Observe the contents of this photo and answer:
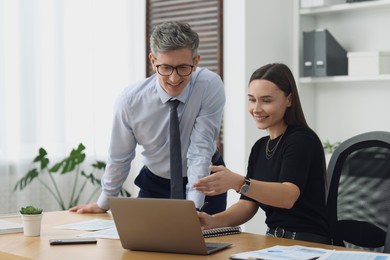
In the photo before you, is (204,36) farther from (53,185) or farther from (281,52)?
(53,185)

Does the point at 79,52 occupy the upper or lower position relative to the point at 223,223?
upper

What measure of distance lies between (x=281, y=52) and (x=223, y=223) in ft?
7.95

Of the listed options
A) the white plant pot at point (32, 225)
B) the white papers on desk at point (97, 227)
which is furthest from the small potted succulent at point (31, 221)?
the white papers on desk at point (97, 227)

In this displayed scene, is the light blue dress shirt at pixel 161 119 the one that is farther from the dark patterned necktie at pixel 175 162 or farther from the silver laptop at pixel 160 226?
the silver laptop at pixel 160 226

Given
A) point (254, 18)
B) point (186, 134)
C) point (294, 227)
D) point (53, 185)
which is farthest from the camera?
point (53, 185)

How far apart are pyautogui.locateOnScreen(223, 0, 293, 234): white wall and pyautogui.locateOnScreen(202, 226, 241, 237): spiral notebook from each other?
213cm

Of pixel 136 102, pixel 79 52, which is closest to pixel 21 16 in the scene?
pixel 79 52

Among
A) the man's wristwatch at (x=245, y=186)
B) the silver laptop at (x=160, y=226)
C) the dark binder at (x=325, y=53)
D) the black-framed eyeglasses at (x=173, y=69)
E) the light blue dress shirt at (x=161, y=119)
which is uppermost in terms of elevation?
the dark binder at (x=325, y=53)

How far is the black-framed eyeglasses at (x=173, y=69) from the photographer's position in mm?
2451

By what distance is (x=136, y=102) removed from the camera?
2756mm

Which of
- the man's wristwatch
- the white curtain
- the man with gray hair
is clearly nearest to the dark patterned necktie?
the man with gray hair

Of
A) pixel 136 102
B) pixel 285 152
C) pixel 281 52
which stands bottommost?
pixel 285 152

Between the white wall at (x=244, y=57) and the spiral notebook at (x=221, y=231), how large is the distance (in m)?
2.13

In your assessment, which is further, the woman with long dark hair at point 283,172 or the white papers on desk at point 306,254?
the woman with long dark hair at point 283,172
